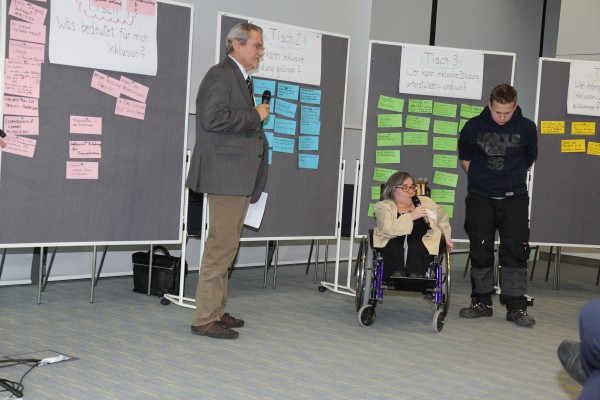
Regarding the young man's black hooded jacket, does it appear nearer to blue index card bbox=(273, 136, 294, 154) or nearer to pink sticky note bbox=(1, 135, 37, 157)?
blue index card bbox=(273, 136, 294, 154)

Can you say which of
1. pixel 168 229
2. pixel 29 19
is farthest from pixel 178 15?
pixel 168 229

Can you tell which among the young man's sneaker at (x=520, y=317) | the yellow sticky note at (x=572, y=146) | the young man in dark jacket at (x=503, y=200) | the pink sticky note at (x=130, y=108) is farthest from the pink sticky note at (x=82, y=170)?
the yellow sticky note at (x=572, y=146)

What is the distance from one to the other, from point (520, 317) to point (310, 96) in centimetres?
207

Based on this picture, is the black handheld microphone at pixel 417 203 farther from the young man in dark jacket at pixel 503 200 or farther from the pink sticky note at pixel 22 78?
the pink sticky note at pixel 22 78

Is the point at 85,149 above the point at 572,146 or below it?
below

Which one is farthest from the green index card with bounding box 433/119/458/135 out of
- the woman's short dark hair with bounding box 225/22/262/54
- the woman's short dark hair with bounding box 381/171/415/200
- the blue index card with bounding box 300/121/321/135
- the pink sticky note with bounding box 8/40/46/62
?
the pink sticky note with bounding box 8/40/46/62

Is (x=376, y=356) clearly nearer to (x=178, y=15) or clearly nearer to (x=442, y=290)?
(x=442, y=290)

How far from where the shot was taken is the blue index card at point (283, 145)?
18.1 ft

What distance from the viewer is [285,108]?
5516 millimetres

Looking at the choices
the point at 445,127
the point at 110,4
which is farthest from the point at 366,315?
the point at 110,4

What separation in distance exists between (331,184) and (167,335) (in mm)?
2009

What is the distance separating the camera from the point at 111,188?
4891mm

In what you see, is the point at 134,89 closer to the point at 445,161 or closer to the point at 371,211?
the point at 371,211

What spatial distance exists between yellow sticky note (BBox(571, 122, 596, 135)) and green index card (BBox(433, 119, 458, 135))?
1079 mm
